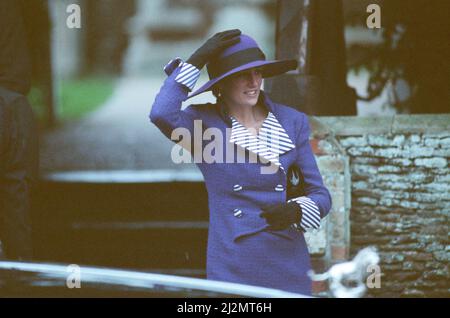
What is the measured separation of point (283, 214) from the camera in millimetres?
3158

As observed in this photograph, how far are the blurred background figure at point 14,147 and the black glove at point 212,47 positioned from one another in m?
1.30

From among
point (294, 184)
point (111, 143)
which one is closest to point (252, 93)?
point (294, 184)

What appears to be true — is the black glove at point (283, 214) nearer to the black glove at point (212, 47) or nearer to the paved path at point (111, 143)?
the black glove at point (212, 47)

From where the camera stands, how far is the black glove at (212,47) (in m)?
3.28

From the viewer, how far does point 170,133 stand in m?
3.33

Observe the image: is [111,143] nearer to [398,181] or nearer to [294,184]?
[398,181]

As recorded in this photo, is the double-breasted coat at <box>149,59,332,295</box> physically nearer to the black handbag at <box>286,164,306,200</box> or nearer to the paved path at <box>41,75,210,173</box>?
the black handbag at <box>286,164,306,200</box>

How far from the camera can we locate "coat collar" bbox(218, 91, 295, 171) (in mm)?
3311

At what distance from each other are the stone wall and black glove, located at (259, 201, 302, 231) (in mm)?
1975

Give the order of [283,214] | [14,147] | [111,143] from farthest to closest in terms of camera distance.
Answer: [111,143]
[14,147]
[283,214]

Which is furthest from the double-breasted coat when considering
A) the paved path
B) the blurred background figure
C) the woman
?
the paved path

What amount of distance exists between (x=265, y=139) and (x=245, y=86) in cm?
22

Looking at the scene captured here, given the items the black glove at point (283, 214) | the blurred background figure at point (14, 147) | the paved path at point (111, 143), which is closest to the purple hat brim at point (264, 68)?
the black glove at point (283, 214)

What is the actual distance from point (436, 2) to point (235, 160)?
2949 mm
